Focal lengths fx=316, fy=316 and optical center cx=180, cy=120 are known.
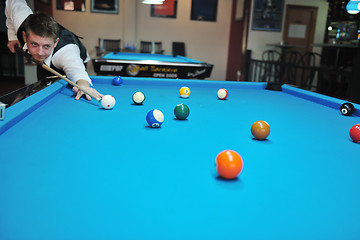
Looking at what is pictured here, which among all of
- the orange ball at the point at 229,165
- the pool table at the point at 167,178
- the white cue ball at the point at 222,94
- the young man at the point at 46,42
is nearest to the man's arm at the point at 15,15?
the young man at the point at 46,42

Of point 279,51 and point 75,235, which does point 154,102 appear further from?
point 279,51

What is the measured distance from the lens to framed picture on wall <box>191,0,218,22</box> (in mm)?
8586

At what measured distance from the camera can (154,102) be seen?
199 cm

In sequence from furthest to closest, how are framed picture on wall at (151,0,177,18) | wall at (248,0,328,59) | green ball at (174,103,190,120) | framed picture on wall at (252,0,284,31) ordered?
1. framed picture on wall at (151,0,177,18)
2. wall at (248,0,328,59)
3. framed picture on wall at (252,0,284,31)
4. green ball at (174,103,190,120)

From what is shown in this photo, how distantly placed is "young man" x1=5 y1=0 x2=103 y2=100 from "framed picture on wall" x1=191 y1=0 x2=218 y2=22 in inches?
256

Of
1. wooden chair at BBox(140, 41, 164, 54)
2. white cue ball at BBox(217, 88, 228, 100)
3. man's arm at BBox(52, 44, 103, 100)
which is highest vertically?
wooden chair at BBox(140, 41, 164, 54)

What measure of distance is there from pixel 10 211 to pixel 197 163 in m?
0.50

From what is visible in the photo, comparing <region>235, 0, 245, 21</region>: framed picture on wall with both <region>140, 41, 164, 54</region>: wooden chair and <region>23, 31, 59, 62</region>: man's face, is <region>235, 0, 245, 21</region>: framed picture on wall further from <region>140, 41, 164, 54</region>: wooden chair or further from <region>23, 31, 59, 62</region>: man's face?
<region>23, 31, 59, 62</region>: man's face

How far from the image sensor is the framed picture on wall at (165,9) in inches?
333

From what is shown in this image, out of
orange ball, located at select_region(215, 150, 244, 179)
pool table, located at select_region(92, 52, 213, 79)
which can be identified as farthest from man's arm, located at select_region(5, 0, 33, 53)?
orange ball, located at select_region(215, 150, 244, 179)

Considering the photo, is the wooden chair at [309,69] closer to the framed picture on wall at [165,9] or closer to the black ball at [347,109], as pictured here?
the black ball at [347,109]

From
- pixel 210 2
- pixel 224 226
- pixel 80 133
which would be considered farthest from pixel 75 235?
pixel 210 2

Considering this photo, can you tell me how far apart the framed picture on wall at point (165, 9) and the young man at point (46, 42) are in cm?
615

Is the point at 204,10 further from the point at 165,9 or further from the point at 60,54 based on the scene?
the point at 60,54
